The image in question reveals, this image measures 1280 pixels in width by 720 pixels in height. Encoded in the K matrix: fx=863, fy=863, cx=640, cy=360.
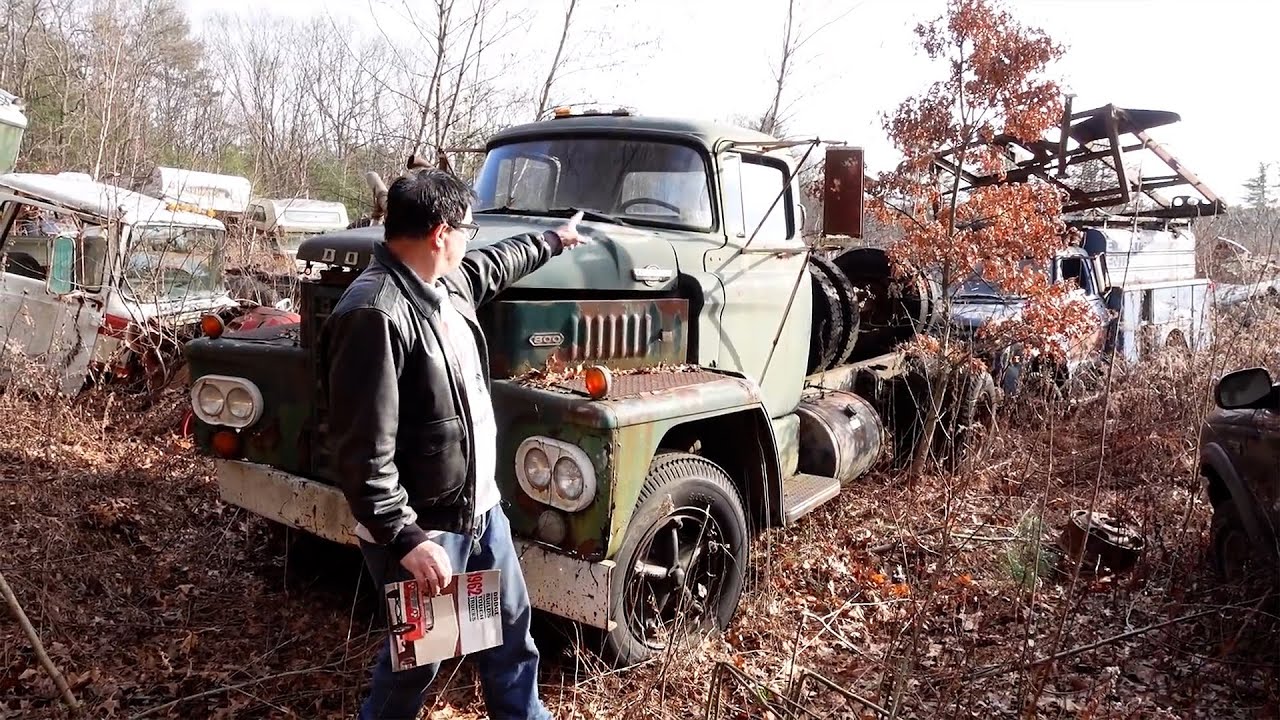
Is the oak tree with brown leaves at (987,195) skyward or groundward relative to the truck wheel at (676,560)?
skyward

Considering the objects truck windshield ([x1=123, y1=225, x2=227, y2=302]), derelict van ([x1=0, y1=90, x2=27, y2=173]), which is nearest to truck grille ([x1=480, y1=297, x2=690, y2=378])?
truck windshield ([x1=123, y1=225, x2=227, y2=302])

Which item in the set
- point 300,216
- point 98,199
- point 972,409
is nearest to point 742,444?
point 972,409

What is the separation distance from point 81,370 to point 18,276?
3.71ft

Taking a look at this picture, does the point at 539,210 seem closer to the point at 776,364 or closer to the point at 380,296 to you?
the point at 776,364

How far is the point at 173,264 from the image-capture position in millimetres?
8750

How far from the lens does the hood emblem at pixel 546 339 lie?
3.60 metres

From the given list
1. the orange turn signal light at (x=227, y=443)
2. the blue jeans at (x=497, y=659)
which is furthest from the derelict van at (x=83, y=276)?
the blue jeans at (x=497, y=659)

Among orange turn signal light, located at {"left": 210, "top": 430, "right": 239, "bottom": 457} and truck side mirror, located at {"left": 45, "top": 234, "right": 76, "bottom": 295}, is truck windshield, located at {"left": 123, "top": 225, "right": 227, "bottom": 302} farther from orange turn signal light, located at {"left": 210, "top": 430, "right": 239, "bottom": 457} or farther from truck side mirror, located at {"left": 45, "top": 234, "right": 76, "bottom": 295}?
orange turn signal light, located at {"left": 210, "top": 430, "right": 239, "bottom": 457}

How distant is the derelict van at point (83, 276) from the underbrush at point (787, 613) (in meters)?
1.47

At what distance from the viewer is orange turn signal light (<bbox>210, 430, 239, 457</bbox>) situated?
155 inches

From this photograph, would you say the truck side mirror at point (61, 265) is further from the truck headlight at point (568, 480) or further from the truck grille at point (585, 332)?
A: the truck headlight at point (568, 480)

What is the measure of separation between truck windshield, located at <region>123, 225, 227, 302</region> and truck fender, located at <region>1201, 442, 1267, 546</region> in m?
8.10

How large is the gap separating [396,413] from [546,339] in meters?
1.41

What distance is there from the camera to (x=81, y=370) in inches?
300
